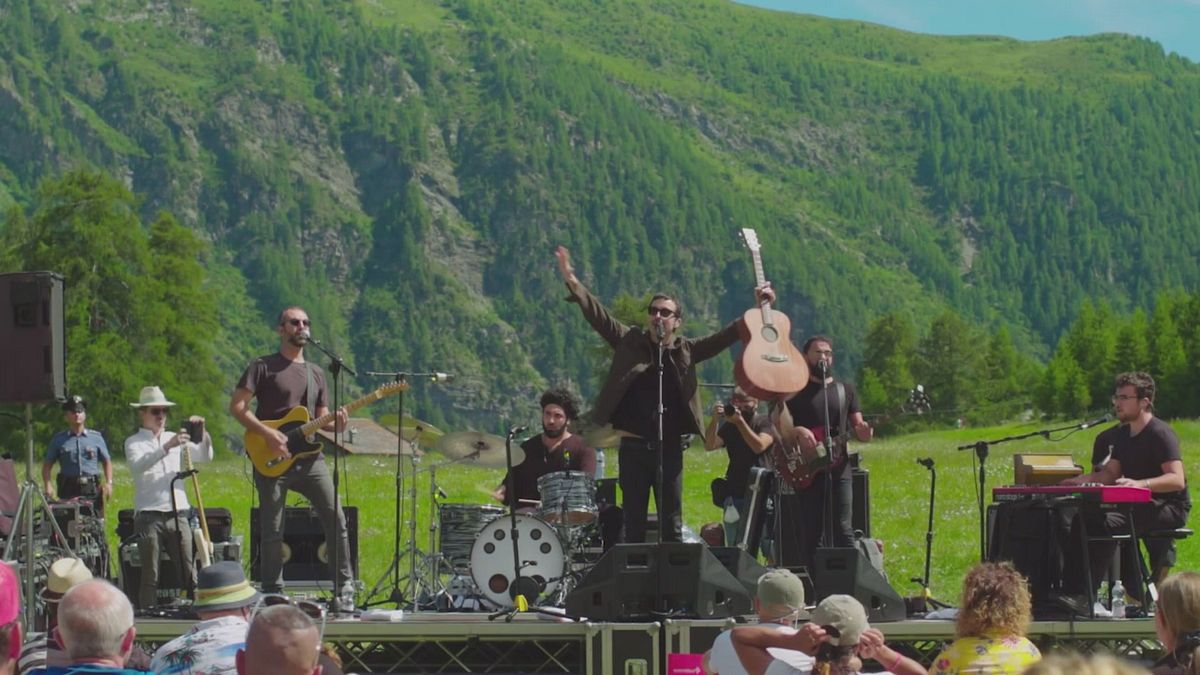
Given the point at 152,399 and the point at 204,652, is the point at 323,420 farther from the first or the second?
the point at 204,652

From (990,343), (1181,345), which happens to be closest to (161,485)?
(1181,345)

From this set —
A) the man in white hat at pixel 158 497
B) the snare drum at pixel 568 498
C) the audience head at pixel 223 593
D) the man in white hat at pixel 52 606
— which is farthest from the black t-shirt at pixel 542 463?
the audience head at pixel 223 593

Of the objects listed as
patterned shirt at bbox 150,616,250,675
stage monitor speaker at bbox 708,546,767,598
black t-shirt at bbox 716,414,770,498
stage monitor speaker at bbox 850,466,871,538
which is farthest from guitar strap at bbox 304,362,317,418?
patterned shirt at bbox 150,616,250,675

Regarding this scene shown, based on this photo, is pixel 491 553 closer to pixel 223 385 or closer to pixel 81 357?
pixel 81 357

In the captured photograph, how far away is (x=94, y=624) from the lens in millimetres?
6336

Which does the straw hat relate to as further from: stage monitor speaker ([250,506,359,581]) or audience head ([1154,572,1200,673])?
audience head ([1154,572,1200,673])

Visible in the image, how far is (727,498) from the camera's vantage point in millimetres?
14578

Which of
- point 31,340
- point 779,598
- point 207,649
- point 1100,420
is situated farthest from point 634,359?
point 207,649

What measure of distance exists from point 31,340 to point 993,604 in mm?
6587

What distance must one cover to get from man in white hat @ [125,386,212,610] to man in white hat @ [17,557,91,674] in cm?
407

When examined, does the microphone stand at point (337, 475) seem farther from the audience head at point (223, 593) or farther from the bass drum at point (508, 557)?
the audience head at point (223, 593)

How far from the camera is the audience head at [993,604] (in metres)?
7.76

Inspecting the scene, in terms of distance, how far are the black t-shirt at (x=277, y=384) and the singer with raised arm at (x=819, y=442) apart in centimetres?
337

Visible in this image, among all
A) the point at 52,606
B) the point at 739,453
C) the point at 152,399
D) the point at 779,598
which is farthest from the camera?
the point at 152,399
